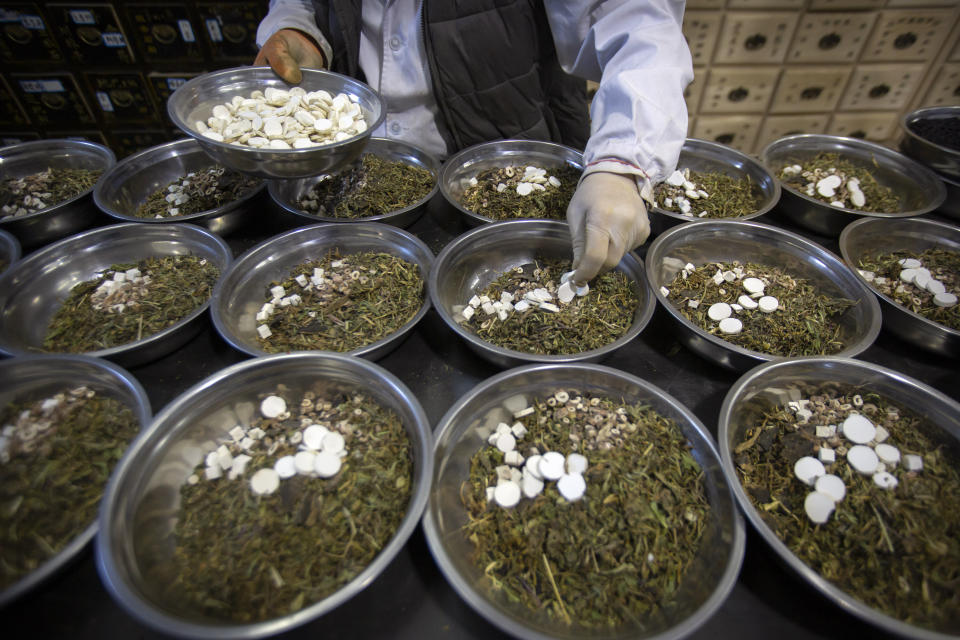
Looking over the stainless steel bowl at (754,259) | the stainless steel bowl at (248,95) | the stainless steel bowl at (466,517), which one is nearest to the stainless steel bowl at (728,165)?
the stainless steel bowl at (754,259)

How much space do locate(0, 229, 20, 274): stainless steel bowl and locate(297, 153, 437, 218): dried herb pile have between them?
1051 mm

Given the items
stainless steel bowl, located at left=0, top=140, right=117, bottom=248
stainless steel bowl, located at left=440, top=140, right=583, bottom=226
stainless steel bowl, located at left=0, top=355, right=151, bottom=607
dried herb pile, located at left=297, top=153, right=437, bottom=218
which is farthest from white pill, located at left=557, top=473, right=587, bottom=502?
stainless steel bowl, located at left=0, top=140, right=117, bottom=248

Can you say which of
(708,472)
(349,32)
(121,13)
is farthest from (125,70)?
(708,472)

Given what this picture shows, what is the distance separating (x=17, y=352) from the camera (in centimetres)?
144

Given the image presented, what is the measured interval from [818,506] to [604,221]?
1.01 m

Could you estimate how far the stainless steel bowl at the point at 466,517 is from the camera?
1013 millimetres

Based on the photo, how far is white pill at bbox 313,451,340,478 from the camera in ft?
4.07

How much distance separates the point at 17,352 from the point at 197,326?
0.50 m

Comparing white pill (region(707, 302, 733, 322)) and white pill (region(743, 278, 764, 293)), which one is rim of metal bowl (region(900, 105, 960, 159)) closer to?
white pill (region(743, 278, 764, 293))

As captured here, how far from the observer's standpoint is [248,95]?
74.5 inches

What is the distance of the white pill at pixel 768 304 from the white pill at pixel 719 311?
121 mm

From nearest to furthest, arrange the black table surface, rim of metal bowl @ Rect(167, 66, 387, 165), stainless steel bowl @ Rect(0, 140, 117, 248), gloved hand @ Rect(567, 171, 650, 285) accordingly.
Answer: the black table surface, rim of metal bowl @ Rect(167, 66, 387, 165), gloved hand @ Rect(567, 171, 650, 285), stainless steel bowl @ Rect(0, 140, 117, 248)

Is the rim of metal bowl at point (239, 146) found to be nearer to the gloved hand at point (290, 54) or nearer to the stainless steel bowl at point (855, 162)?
the gloved hand at point (290, 54)

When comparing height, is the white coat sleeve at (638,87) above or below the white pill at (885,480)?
above
